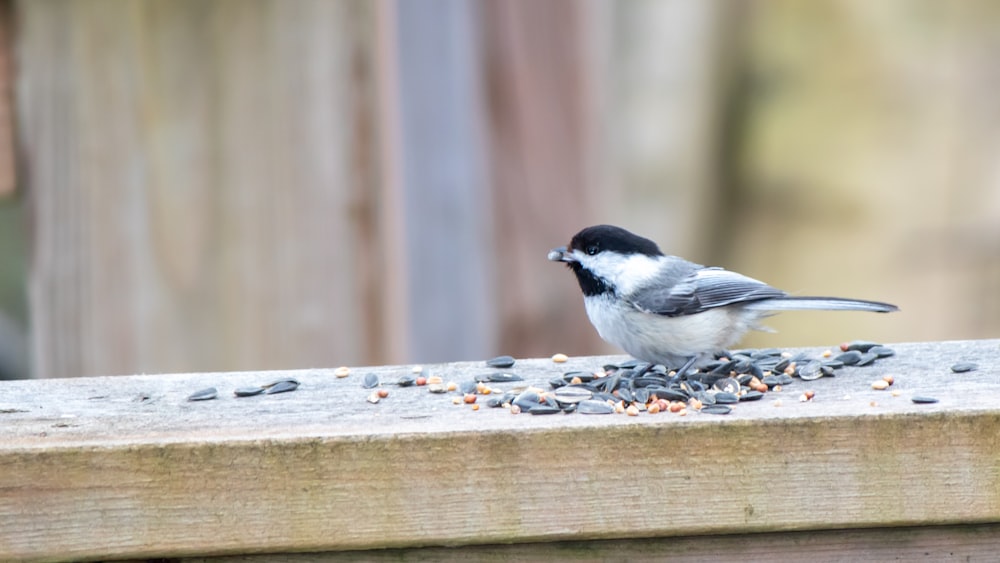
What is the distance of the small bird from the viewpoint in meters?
2.91

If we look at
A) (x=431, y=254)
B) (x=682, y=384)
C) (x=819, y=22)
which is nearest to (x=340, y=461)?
(x=682, y=384)

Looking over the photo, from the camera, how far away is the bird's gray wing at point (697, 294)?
2.98 metres

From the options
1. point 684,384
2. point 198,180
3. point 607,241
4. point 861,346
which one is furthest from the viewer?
point 607,241

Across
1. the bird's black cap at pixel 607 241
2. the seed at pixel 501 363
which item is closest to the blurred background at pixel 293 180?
the seed at pixel 501 363

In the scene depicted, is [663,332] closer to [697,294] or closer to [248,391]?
[697,294]

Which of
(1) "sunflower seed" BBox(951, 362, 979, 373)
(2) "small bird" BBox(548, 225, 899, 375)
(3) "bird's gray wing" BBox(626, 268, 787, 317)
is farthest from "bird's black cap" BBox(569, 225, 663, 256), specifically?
(1) "sunflower seed" BBox(951, 362, 979, 373)

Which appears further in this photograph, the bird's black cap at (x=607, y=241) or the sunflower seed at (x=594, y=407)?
the bird's black cap at (x=607, y=241)

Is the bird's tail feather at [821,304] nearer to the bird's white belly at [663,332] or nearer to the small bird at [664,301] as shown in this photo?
the small bird at [664,301]

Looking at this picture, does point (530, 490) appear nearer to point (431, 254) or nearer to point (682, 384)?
point (682, 384)

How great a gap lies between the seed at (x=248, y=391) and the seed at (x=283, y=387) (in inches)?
0.8

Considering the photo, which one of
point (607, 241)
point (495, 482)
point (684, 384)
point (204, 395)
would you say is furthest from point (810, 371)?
point (204, 395)

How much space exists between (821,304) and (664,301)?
39cm

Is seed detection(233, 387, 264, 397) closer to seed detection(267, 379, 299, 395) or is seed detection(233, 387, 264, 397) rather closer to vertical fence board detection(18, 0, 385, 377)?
seed detection(267, 379, 299, 395)

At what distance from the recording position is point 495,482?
1.87 m
